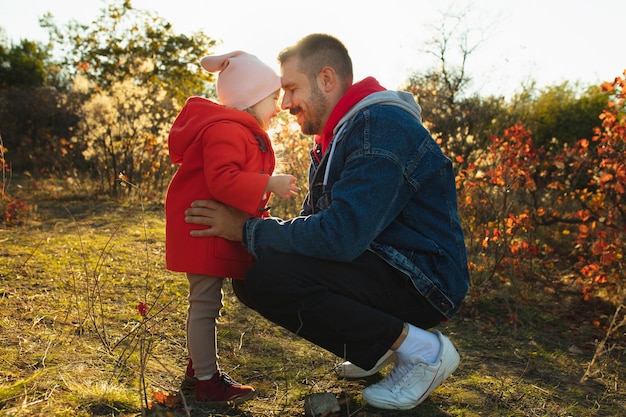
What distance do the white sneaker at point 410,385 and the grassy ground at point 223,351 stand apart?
0.05m

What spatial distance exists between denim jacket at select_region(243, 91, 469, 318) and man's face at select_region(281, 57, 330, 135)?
19cm

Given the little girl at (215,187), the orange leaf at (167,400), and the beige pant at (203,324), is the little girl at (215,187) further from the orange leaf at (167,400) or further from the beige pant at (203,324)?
the orange leaf at (167,400)

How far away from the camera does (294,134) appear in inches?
237

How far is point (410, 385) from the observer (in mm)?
2314

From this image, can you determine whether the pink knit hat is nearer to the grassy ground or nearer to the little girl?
the little girl

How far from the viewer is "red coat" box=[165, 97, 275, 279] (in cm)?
232

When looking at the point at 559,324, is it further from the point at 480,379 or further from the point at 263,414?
the point at 263,414

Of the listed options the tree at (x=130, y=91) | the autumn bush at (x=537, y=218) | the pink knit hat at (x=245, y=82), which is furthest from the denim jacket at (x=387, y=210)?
the tree at (x=130, y=91)

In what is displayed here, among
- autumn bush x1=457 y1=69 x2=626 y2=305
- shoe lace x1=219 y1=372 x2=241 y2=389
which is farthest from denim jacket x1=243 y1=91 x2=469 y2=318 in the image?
autumn bush x1=457 y1=69 x2=626 y2=305

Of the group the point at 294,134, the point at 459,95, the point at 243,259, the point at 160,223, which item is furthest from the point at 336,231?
the point at 459,95

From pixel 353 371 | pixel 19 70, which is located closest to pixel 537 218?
pixel 353 371

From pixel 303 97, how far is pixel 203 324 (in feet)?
3.37

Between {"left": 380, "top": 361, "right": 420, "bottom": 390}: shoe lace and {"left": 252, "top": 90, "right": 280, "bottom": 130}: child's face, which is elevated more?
{"left": 252, "top": 90, "right": 280, "bottom": 130}: child's face

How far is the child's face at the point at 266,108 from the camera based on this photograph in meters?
2.56
